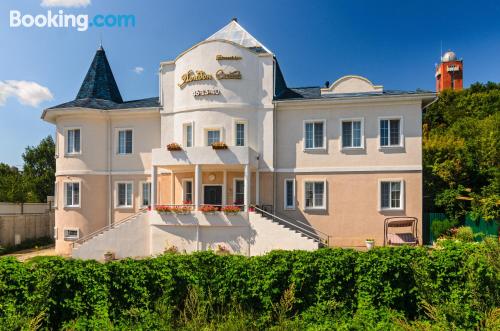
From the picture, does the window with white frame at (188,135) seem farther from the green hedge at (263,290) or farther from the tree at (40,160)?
the tree at (40,160)

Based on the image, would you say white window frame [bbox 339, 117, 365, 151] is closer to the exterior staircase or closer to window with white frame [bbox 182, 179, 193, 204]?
window with white frame [bbox 182, 179, 193, 204]

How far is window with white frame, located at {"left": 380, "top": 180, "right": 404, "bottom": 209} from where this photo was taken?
18570 millimetres

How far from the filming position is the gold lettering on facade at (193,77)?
63.5ft

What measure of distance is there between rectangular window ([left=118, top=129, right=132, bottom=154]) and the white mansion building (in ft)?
0.22

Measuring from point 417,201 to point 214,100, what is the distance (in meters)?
13.4

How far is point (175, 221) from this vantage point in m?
17.9

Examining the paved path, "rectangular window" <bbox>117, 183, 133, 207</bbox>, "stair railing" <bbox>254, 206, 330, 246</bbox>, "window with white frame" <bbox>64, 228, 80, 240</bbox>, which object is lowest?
the paved path

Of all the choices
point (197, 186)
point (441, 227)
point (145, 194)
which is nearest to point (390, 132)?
point (441, 227)

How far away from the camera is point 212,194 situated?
19828mm

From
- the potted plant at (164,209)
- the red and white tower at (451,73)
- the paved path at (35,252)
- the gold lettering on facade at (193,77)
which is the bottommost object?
the paved path at (35,252)

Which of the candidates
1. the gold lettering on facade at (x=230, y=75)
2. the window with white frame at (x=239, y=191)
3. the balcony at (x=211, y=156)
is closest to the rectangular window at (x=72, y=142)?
the balcony at (x=211, y=156)

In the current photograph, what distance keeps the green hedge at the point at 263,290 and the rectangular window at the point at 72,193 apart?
1329 centimetres

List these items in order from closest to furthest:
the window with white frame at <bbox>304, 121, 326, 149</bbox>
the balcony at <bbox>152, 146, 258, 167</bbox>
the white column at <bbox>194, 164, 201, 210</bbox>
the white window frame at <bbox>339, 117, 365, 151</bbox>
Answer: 1. the white column at <bbox>194, 164, 201, 210</bbox>
2. the balcony at <bbox>152, 146, 258, 167</bbox>
3. the white window frame at <bbox>339, 117, 365, 151</bbox>
4. the window with white frame at <bbox>304, 121, 326, 149</bbox>

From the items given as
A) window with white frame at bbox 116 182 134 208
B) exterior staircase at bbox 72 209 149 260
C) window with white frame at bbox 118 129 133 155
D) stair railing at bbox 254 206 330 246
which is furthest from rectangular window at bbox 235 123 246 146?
window with white frame at bbox 116 182 134 208
